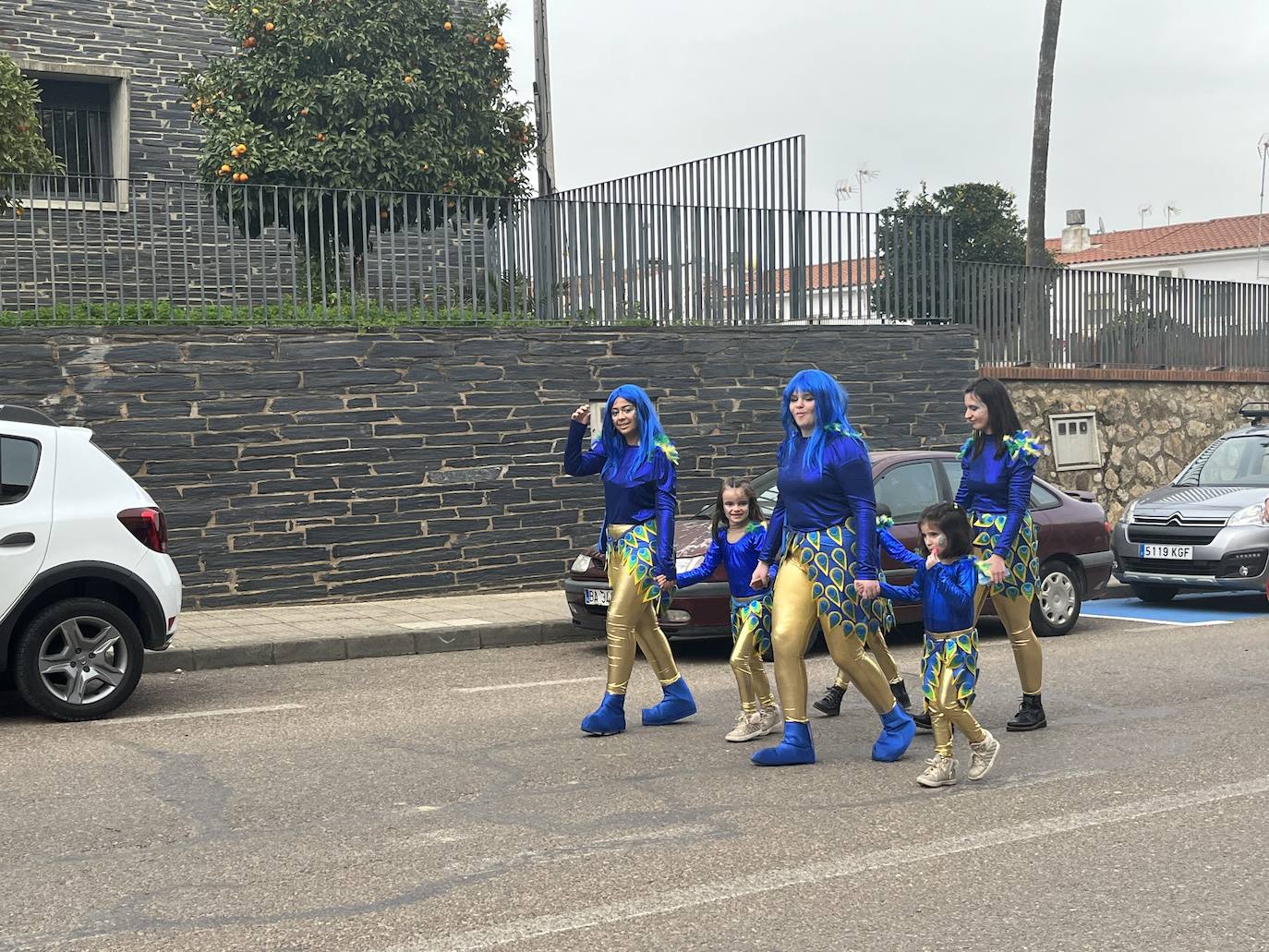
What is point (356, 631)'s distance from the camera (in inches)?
437

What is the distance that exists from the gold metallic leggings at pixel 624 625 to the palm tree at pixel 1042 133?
17467mm

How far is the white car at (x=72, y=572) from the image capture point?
7770mm

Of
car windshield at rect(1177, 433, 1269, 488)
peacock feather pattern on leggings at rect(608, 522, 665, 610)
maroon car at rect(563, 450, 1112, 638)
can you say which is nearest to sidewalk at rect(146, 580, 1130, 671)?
maroon car at rect(563, 450, 1112, 638)

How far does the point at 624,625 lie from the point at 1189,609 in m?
8.02

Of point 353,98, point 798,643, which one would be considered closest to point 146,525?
point 798,643

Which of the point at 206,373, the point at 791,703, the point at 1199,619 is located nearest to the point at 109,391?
the point at 206,373

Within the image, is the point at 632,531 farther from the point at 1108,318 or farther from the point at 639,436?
the point at 1108,318

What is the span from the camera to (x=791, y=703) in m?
6.64

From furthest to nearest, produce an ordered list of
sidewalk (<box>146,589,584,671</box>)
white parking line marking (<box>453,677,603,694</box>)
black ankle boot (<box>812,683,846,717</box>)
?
sidewalk (<box>146,589,584,671</box>) → white parking line marking (<box>453,677,603,694</box>) → black ankle boot (<box>812,683,846,717</box>)

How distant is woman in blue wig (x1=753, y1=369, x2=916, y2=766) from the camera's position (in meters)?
6.45

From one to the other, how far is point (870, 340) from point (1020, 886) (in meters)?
12.0

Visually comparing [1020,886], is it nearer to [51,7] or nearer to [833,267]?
[833,267]

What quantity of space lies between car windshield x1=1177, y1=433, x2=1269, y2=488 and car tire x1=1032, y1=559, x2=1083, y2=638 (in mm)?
3320

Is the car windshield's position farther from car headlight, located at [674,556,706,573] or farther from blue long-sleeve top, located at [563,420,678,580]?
blue long-sleeve top, located at [563,420,678,580]
